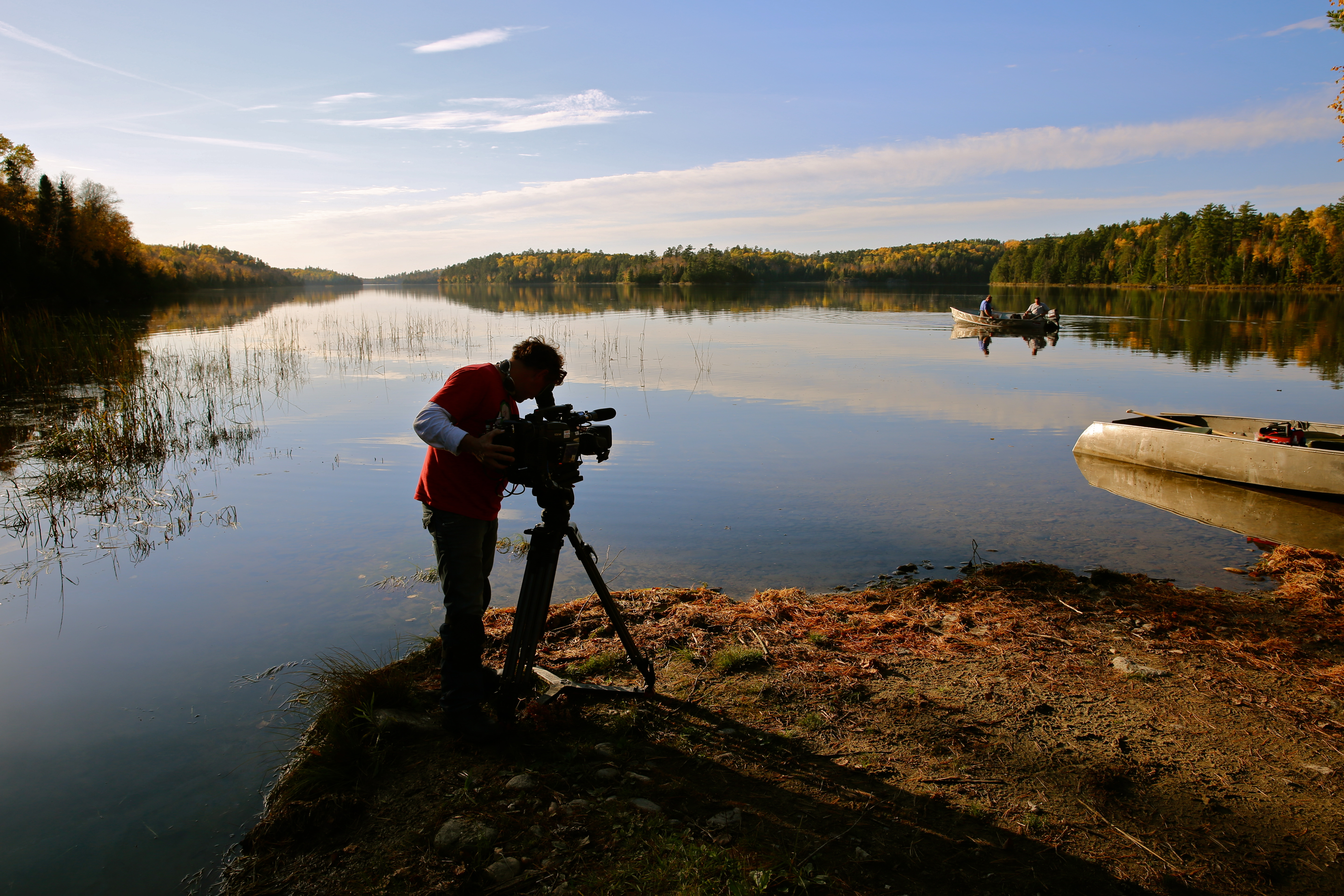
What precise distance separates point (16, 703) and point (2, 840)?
1.73 metres

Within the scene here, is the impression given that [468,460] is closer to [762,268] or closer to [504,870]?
[504,870]

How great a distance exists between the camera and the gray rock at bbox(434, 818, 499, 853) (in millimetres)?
3000

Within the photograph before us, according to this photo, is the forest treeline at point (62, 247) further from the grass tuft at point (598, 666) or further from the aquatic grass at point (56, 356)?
the grass tuft at point (598, 666)

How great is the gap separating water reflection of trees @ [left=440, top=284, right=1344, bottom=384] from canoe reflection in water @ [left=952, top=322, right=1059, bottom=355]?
1.80m

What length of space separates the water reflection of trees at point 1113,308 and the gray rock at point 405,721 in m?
27.4

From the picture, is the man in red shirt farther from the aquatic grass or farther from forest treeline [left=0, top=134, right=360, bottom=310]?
forest treeline [left=0, top=134, right=360, bottom=310]

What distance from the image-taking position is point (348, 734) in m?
3.74

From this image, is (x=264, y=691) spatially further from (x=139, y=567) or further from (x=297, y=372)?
(x=297, y=372)

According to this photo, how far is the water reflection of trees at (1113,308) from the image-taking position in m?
30.2

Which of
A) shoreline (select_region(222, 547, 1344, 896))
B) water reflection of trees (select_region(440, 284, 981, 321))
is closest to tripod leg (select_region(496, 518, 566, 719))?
shoreline (select_region(222, 547, 1344, 896))

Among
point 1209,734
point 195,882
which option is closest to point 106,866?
point 195,882

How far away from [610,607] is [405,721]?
1.26 metres

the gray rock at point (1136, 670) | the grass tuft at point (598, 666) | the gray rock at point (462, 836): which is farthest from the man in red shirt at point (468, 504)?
the gray rock at point (1136, 670)

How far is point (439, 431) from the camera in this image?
352 cm
